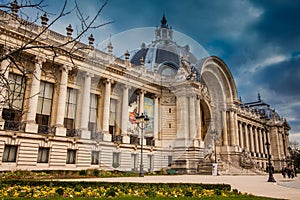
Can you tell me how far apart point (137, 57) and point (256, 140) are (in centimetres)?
3822

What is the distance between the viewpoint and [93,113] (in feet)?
103

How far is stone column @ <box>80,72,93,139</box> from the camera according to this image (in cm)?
2754

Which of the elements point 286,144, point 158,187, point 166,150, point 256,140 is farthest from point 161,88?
point 286,144

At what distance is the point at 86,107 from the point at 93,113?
9.93 feet

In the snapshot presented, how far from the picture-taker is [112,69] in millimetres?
32000

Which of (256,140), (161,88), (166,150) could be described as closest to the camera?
(166,150)

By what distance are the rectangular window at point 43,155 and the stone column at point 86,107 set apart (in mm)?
4131

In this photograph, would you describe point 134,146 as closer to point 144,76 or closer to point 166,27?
point 144,76

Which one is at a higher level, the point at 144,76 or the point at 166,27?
the point at 166,27

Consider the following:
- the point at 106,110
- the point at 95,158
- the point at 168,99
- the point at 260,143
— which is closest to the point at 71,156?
the point at 95,158

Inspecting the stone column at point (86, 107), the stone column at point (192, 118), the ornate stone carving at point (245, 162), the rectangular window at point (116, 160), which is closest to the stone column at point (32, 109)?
the stone column at point (86, 107)

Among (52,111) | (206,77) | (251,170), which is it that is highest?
(206,77)

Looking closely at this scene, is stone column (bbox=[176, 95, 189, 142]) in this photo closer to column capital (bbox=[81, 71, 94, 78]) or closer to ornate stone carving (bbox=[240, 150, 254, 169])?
column capital (bbox=[81, 71, 94, 78])

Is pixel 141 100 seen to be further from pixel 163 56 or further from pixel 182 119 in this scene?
pixel 163 56
